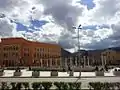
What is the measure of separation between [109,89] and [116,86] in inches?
44.1

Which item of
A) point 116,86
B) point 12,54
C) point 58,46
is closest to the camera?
point 116,86

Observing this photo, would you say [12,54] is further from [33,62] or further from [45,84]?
[45,84]

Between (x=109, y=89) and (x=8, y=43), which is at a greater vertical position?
(x=8, y=43)

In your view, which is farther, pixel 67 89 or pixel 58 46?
pixel 58 46

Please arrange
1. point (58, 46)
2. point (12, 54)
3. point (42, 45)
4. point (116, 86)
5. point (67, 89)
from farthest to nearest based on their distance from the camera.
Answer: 1. point (58, 46)
2. point (42, 45)
3. point (12, 54)
4. point (116, 86)
5. point (67, 89)

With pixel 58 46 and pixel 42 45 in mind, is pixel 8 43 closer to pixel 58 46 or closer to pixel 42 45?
pixel 42 45

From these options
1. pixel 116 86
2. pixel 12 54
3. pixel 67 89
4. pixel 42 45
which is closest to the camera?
pixel 67 89

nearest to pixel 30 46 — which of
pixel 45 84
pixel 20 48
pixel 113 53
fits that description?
pixel 20 48

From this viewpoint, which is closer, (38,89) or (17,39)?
(38,89)

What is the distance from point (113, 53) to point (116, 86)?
164 metres

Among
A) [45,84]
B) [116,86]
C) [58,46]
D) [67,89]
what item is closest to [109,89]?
[116,86]

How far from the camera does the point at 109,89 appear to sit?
19.0 metres

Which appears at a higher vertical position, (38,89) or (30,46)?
(30,46)

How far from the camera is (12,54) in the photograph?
15288 cm
